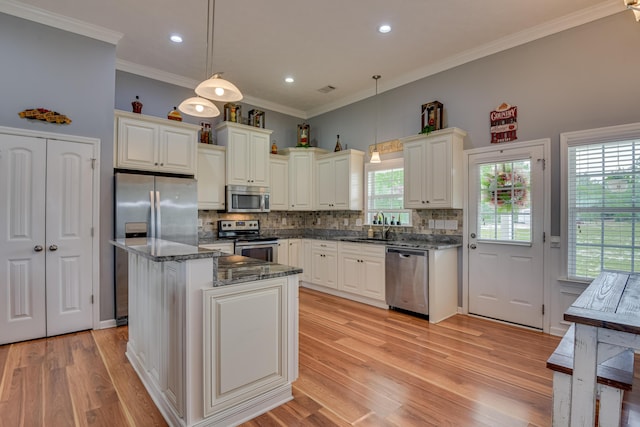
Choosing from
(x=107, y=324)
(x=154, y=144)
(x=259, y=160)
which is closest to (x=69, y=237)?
(x=107, y=324)

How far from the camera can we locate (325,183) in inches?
228

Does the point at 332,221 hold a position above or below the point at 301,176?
below

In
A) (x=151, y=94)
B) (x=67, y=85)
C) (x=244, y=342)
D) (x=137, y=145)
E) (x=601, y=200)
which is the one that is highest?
(x=151, y=94)

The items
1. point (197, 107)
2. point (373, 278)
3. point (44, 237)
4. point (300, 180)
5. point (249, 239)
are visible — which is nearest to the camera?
point (197, 107)

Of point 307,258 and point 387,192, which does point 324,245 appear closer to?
point 307,258

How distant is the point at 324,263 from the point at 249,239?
→ 1271 mm

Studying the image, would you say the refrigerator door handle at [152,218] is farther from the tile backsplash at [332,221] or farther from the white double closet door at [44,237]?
the tile backsplash at [332,221]

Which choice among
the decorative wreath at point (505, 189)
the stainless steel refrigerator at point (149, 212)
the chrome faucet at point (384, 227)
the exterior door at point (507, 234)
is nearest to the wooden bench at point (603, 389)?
the exterior door at point (507, 234)

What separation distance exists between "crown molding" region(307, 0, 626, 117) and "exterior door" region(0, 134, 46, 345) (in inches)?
178

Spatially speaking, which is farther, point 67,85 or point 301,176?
point 301,176

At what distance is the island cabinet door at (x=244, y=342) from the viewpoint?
1908 mm

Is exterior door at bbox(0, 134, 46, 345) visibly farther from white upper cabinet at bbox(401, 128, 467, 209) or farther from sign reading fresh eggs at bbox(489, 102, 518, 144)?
sign reading fresh eggs at bbox(489, 102, 518, 144)

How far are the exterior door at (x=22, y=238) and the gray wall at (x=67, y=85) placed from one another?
308 millimetres

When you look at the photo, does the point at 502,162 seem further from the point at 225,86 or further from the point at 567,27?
the point at 225,86
